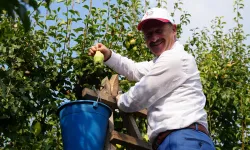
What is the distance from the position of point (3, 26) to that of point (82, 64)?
2.15ft

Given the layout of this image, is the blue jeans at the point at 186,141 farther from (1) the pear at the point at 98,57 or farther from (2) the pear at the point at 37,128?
(2) the pear at the point at 37,128

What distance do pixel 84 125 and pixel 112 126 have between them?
0.24 metres

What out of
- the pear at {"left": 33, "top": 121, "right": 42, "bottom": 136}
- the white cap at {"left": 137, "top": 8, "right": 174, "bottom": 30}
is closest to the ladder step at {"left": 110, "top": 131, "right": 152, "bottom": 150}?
the white cap at {"left": 137, "top": 8, "right": 174, "bottom": 30}

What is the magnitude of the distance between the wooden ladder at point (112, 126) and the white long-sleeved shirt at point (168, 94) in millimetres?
152

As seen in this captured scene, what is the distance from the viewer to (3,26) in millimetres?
3850

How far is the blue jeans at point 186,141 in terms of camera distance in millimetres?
2512

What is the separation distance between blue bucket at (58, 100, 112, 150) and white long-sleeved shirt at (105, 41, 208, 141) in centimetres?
17

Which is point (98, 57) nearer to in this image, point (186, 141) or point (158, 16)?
point (158, 16)

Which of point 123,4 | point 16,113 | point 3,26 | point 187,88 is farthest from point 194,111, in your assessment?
point 123,4

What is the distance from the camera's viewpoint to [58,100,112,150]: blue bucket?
266cm

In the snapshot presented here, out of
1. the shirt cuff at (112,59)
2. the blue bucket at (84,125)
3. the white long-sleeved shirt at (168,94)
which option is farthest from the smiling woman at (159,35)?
the blue bucket at (84,125)

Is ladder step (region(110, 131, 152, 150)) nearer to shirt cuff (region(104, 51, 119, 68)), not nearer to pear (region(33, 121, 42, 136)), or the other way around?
shirt cuff (region(104, 51, 119, 68))

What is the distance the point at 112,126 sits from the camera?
2875mm

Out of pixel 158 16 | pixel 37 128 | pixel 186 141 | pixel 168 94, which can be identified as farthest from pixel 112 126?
pixel 37 128
